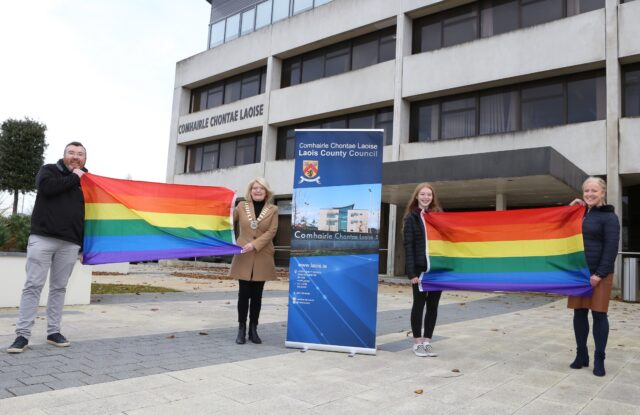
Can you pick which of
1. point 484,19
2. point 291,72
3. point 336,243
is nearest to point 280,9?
point 291,72

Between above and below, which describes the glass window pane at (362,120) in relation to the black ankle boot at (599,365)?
above

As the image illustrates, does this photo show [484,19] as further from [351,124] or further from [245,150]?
[245,150]

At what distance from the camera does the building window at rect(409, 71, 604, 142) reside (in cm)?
1880

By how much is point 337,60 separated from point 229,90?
8.98 meters

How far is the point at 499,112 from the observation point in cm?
2062

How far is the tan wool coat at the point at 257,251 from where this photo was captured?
20.0 ft

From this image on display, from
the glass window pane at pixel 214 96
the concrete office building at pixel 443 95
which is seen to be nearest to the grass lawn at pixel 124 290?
the concrete office building at pixel 443 95

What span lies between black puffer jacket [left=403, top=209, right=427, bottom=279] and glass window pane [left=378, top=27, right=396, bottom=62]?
1934cm

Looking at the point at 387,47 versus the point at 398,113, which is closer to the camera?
the point at 398,113

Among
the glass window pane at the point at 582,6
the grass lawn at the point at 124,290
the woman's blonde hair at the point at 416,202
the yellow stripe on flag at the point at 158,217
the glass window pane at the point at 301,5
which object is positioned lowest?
the grass lawn at the point at 124,290

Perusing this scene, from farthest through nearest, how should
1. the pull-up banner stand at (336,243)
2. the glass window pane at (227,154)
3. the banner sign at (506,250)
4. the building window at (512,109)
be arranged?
1. the glass window pane at (227,154)
2. the building window at (512,109)
3. the pull-up banner stand at (336,243)
4. the banner sign at (506,250)

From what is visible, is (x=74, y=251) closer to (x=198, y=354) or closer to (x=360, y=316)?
(x=198, y=354)

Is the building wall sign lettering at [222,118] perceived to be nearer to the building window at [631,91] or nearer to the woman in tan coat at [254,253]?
the building window at [631,91]

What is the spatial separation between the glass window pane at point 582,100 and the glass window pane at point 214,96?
21.2m
